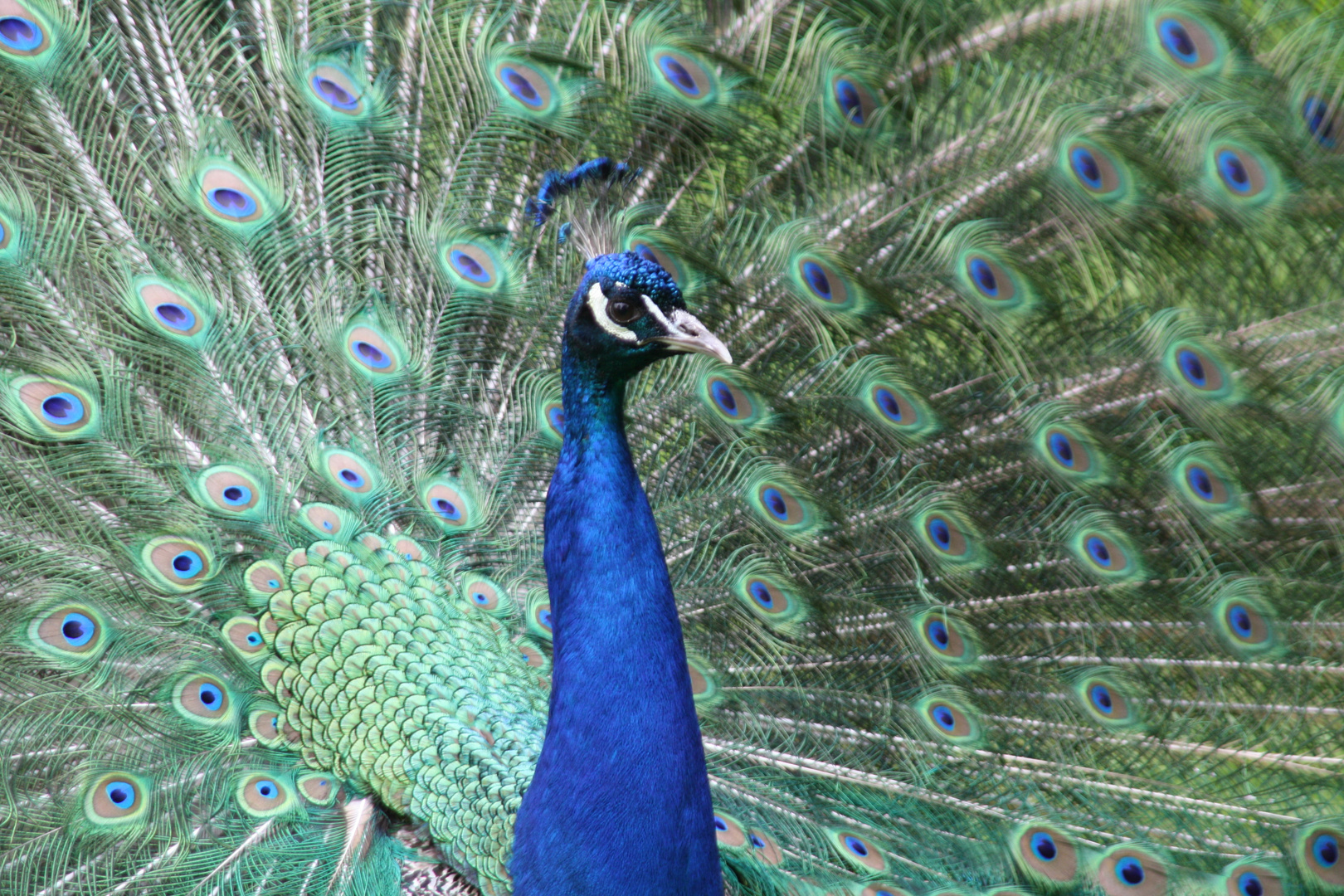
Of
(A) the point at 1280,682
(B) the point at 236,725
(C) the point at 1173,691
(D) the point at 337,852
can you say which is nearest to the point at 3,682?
(B) the point at 236,725

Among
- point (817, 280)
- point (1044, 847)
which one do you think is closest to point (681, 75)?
point (817, 280)

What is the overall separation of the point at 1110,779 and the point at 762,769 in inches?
21.1

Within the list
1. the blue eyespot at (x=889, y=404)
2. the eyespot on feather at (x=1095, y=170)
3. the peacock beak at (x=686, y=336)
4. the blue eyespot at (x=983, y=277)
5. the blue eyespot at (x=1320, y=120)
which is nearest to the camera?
the peacock beak at (x=686, y=336)

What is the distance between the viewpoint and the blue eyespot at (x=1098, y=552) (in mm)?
1735

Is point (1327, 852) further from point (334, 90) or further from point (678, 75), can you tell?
point (334, 90)

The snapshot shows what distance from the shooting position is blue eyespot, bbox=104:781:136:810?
1588 millimetres

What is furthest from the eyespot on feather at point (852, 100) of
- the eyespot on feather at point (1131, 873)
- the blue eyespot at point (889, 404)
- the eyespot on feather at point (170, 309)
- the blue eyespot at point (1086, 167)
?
the eyespot on feather at point (1131, 873)

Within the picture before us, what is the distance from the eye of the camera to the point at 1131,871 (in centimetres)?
169

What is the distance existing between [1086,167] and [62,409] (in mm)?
1513

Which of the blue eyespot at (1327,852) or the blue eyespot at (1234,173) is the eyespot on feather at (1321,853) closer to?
the blue eyespot at (1327,852)

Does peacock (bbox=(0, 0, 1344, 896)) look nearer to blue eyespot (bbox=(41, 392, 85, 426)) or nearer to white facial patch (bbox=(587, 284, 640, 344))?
blue eyespot (bbox=(41, 392, 85, 426))

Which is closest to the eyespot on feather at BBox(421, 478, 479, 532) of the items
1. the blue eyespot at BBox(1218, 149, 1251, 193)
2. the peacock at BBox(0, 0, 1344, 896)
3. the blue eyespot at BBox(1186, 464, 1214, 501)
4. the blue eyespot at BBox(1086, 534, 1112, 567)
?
the peacock at BBox(0, 0, 1344, 896)

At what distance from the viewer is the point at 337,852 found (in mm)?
1599

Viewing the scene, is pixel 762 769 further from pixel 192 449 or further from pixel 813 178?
pixel 192 449
